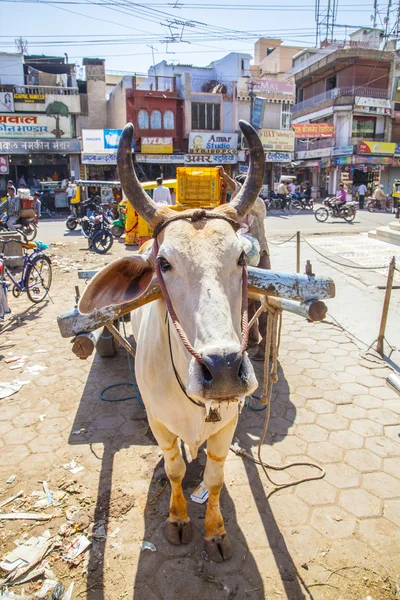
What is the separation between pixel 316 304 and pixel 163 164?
25929 millimetres

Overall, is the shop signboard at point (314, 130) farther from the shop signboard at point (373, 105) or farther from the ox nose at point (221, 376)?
the ox nose at point (221, 376)

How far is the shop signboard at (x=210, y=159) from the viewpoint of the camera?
26.3 metres

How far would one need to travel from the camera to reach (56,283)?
936 cm

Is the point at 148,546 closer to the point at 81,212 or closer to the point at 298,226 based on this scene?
the point at 298,226

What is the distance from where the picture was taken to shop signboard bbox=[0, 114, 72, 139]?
24.3m

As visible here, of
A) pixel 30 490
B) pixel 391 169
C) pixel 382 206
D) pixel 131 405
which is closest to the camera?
pixel 30 490

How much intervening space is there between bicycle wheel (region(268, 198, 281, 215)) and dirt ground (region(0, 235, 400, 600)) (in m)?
21.1

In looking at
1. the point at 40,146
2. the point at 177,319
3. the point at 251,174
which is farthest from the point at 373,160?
the point at 177,319

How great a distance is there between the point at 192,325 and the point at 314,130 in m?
32.7

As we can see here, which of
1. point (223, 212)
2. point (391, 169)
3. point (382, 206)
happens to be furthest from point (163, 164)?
point (223, 212)

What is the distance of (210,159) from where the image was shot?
26.9 m

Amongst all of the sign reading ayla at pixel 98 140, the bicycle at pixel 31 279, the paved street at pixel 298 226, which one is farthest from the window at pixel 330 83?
the bicycle at pixel 31 279

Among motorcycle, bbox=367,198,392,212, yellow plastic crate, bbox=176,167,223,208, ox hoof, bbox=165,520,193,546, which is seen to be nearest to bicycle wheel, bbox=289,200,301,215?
motorcycle, bbox=367,198,392,212

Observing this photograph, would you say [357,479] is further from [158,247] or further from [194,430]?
[158,247]
